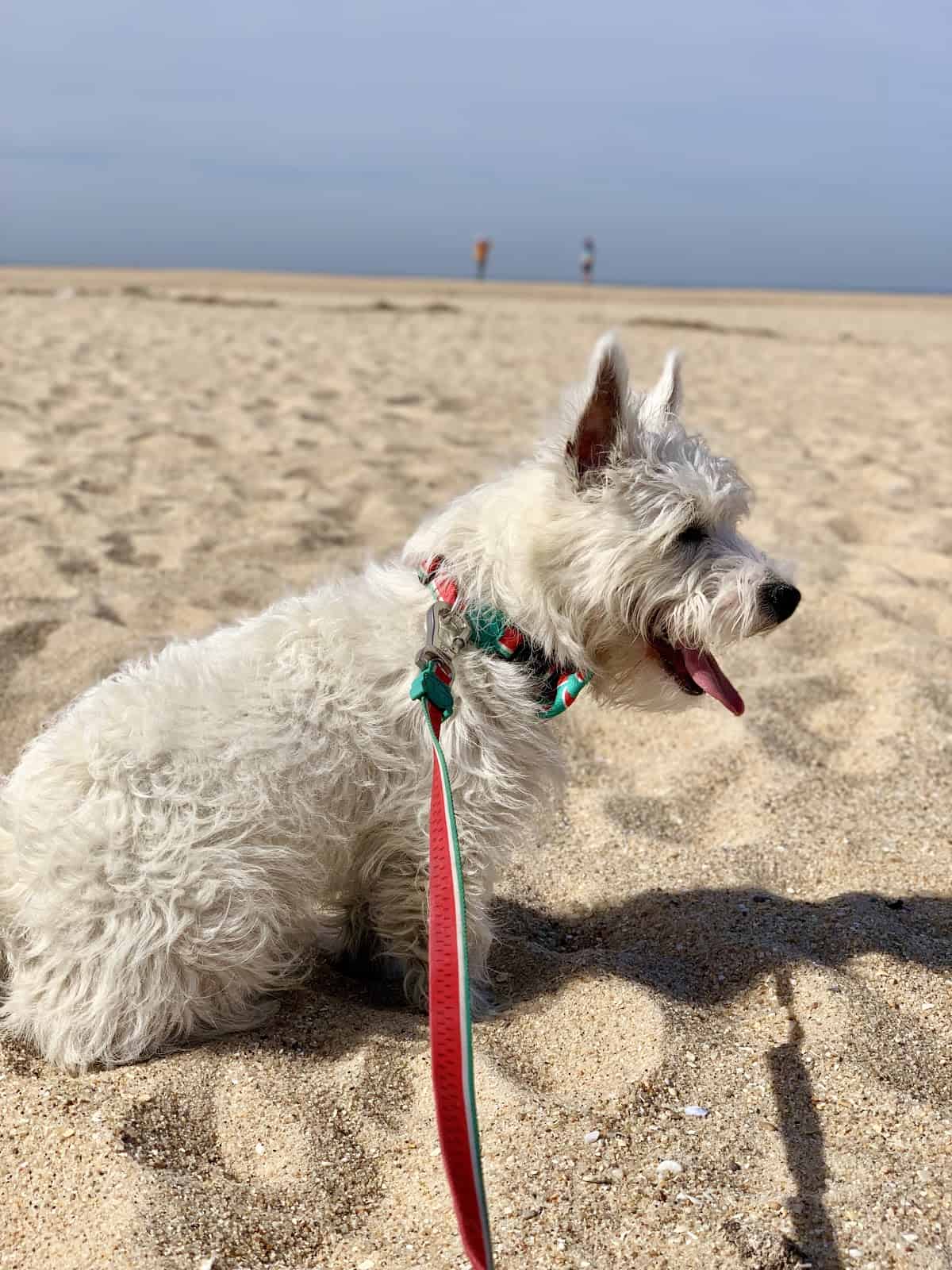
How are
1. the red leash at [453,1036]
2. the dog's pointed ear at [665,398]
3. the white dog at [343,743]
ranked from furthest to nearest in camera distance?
the dog's pointed ear at [665,398] < the white dog at [343,743] < the red leash at [453,1036]

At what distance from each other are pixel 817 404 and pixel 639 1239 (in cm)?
1024

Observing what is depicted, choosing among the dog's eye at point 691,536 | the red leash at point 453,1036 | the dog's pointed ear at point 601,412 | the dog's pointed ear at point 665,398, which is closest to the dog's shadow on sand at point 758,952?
the red leash at point 453,1036

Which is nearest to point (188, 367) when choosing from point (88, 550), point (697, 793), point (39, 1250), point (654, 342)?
point (88, 550)

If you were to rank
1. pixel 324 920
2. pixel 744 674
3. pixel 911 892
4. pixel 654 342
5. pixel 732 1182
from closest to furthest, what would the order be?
1. pixel 732 1182
2. pixel 324 920
3. pixel 911 892
4. pixel 744 674
5. pixel 654 342

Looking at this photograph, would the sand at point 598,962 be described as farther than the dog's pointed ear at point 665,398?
No

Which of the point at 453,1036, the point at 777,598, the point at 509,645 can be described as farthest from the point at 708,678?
the point at 453,1036

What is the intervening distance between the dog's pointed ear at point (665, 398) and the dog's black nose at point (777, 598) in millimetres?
545

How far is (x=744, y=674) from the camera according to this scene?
5008 millimetres

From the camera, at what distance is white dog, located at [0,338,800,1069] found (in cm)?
258

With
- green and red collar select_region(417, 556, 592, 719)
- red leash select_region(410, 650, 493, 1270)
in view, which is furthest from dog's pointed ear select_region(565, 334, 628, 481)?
red leash select_region(410, 650, 493, 1270)

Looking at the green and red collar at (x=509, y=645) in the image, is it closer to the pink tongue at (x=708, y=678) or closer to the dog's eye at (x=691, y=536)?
the pink tongue at (x=708, y=678)

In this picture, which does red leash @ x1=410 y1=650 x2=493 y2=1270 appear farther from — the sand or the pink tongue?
the pink tongue

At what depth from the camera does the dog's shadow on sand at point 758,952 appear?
2.68 m

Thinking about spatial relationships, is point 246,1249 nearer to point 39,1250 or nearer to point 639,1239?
point 39,1250
